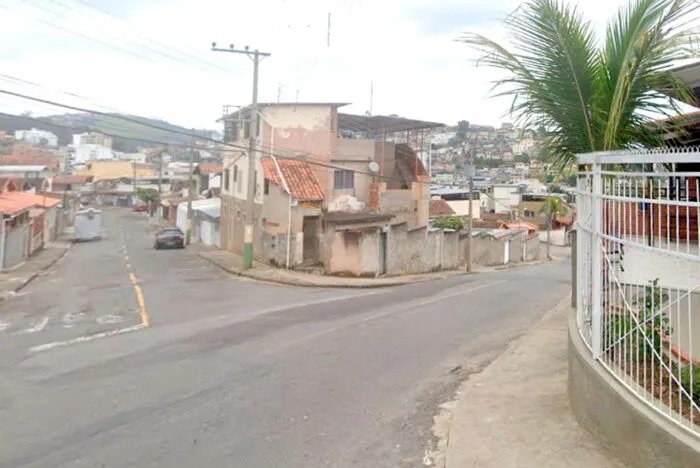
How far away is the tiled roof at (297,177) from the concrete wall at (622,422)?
18853 millimetres

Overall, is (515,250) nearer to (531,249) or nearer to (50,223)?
(531,249)

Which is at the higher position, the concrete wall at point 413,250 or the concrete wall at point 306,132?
the concrete wall at point 306,132

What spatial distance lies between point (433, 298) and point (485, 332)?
519 cm

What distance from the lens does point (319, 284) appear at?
2088 centimetres

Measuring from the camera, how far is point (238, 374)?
7.94 metres

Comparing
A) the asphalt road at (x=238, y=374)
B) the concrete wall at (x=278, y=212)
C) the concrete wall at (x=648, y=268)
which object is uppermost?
the concrete wall at (x=278, y=212)

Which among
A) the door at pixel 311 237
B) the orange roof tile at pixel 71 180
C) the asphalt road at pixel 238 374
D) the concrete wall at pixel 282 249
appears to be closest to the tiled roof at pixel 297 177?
the door at pixel 311 237

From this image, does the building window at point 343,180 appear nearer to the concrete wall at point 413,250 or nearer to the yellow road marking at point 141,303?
the concrete wall at point 413,250

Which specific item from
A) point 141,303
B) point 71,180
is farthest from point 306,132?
point 71,180

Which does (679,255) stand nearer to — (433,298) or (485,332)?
(485,332)

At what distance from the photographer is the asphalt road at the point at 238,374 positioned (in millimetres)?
5473

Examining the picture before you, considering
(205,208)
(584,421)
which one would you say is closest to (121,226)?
(205,208)

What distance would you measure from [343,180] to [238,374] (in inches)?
816

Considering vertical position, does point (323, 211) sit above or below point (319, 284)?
above
